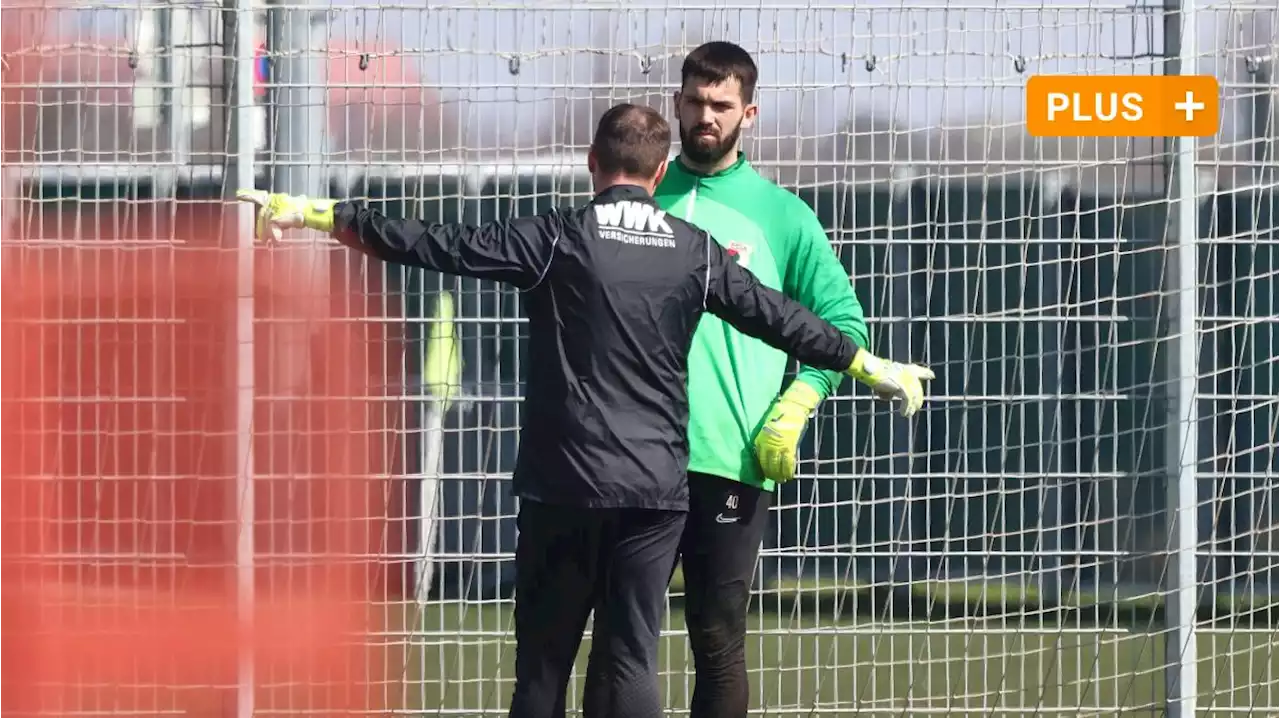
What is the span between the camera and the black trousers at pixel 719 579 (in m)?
4.46

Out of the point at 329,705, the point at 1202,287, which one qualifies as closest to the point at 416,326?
the point at 329,705

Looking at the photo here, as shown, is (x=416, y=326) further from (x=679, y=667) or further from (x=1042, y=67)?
(x=1042, y=67)

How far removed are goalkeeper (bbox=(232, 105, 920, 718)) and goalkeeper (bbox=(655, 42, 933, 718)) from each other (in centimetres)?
26

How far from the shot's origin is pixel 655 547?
163 inches

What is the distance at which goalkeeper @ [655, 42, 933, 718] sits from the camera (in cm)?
445

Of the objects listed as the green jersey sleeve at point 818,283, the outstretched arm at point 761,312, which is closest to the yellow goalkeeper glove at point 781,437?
the green jersey sleeve at point 818,283

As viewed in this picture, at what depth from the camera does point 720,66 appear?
450 cm

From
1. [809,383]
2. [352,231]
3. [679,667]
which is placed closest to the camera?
[352,231]

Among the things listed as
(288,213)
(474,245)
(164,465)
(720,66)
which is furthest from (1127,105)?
(164,465)

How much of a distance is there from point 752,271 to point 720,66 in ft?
1.65

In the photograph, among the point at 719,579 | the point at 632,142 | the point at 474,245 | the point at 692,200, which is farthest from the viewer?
the point at 692,200

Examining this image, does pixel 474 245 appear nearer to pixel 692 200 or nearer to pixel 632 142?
pixel 632 142

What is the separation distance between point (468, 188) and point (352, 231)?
58.6 inches

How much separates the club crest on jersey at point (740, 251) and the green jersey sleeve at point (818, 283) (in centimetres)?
12
